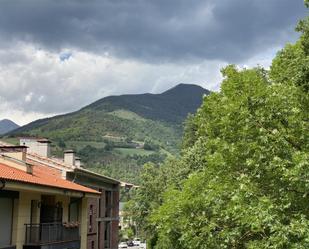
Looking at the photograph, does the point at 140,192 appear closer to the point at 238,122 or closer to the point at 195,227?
the point at 195,227

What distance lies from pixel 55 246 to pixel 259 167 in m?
10.4

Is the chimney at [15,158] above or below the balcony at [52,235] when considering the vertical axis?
above

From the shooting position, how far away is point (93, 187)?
120ft

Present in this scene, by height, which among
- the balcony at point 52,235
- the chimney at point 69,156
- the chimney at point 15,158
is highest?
the chimney at point 69,156

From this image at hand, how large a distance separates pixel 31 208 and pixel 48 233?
4.18ft

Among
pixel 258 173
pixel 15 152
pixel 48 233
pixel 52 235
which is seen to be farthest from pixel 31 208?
pixel 258 173

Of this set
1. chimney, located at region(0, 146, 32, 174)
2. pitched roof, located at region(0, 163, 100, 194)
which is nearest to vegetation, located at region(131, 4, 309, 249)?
pitched roof, located at region(0, 163, 100, 194)

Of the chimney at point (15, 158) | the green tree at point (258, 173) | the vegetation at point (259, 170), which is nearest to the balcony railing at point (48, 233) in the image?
the chimney at point (15, 158)

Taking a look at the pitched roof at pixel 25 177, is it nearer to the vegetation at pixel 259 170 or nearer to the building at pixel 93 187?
the vegetation at pixel 259 170

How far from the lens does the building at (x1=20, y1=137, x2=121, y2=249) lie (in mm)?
29609

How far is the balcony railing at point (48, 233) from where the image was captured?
59.1 feet

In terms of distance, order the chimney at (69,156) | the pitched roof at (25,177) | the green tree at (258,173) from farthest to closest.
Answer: the chimney at (69,156), the pitched roof at (25,177), the green tree at (258,173)

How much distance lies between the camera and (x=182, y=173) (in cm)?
3916

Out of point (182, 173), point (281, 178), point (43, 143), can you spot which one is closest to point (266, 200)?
point (281, 178)
